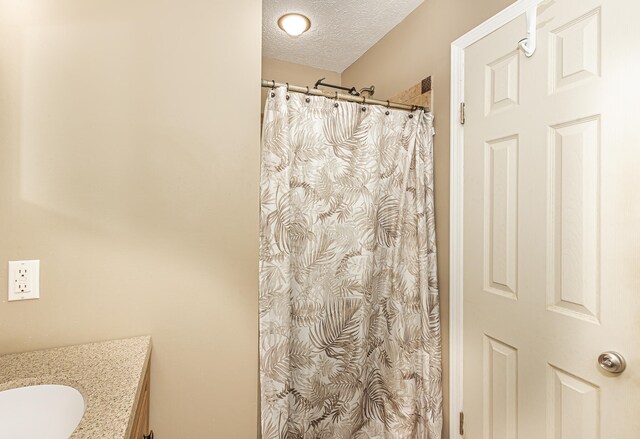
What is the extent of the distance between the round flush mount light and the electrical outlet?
185cm

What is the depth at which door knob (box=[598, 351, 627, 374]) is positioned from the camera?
1.01 meters

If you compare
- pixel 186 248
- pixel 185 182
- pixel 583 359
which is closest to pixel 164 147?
pixel 185 182

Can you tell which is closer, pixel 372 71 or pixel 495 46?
pixel 495 46

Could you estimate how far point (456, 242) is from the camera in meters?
1.66

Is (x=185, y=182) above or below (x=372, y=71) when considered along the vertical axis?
below

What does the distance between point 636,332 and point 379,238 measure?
1.07 m

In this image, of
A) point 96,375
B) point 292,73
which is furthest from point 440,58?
point 96,375

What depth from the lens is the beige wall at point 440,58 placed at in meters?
1.61

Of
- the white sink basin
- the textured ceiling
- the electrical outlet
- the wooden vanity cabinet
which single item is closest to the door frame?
the textured ceiling

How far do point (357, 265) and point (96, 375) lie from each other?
119cm

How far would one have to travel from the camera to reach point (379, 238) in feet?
5.96

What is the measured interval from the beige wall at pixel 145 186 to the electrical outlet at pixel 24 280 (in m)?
0.02

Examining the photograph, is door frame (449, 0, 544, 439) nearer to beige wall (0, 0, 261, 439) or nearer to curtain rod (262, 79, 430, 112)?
curtain rod (262, 79, 430, 112)

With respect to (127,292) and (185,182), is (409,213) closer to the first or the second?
(185,182)
